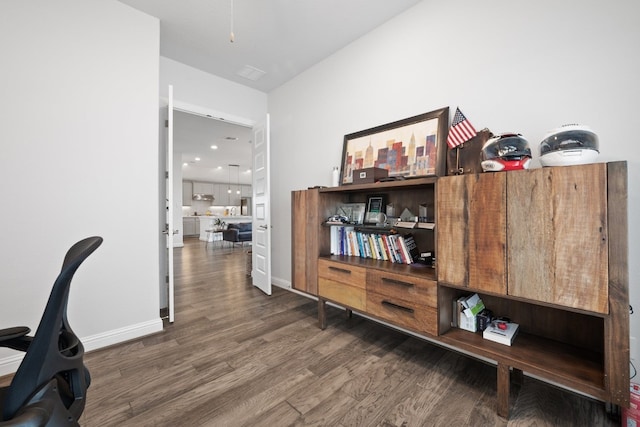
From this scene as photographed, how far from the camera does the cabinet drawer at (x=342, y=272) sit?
2.29 m

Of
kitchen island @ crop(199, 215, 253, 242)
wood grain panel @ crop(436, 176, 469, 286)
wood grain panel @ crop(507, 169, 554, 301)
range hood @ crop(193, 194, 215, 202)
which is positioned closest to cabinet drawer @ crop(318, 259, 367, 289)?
wood grain panel @ crop(436, 176, 469, 286)

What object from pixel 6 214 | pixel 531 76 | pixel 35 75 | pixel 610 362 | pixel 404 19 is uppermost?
Result: pixel 404 19

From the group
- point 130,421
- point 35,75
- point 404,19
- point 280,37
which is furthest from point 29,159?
point 404,19

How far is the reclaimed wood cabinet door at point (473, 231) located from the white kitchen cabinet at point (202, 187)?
515 inches

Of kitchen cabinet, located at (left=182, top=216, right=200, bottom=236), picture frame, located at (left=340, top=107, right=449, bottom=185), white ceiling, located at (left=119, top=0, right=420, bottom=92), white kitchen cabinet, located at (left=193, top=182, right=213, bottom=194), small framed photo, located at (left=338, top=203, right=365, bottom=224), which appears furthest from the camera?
white kitchen cabinet, located at (left=193, top=182, right=213, bottom=194)

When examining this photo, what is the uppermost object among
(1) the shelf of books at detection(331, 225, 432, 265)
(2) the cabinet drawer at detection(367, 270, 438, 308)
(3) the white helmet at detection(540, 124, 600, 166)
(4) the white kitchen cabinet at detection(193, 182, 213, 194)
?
(4) the white kitchen cabinet at detection(193, 182, 213, 194)

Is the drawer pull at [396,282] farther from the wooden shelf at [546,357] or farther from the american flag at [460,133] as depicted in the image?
the american flag at [460,133]

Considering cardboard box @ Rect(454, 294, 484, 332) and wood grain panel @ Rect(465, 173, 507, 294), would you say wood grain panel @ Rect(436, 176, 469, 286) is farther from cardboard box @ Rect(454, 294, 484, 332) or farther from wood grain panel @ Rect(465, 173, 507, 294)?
cardboard box @ Rect(454, 294, 484, 332)

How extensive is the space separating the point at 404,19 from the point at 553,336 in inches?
115

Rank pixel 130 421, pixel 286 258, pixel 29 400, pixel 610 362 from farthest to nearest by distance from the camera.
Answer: pixel 286 258, pixel 130 421, pixel 610 362, pixel 29 400

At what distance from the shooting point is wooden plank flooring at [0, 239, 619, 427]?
1.51 metres

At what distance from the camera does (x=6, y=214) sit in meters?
1.97

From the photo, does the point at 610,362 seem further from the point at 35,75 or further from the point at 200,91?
the point at 200,91

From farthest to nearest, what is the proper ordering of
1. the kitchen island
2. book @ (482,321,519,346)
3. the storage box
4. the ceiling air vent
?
the kitchen island < the ceiling air vent < the storage box < book @ (482,321,519,346)
